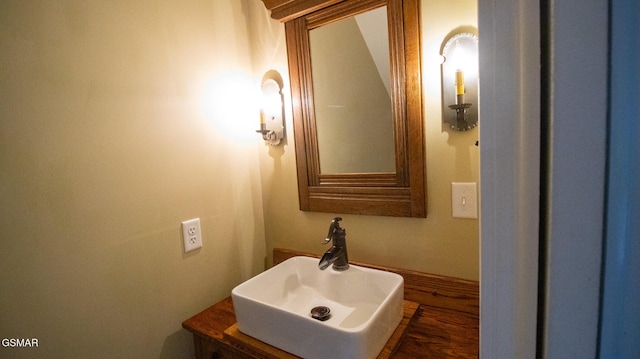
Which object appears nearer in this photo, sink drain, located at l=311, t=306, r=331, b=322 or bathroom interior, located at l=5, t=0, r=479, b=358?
bathroom interior, located at l=5, t=0, r=479, b=358

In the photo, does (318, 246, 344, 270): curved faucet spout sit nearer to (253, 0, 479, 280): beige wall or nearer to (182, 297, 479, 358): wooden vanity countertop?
(253, 0, 479, 280): beige wall

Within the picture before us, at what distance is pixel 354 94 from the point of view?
98 centimetres

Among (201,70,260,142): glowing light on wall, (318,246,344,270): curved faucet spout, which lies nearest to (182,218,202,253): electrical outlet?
(201,70,260,142): glowing light on wall

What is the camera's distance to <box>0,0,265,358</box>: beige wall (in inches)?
24.3

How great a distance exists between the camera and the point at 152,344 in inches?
33.2

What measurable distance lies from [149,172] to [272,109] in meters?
0.55

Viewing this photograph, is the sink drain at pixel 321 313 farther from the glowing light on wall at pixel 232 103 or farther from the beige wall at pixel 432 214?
the glowing light on wall at pixel 232 103

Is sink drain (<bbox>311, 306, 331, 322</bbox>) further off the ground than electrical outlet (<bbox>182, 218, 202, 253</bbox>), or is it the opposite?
electrical outlet (<bbox>182, 218, 202, 253</bbox>)

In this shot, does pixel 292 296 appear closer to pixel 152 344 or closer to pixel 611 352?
pixel 152 344

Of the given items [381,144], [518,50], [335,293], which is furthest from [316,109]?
[518,50]

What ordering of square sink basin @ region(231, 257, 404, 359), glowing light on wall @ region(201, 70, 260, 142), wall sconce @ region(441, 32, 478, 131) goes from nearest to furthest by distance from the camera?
square sink basin @ region(231, 257, 404, 359) → wall sconce @ region(441, 32, 478, 131) → glowing light on wall @ region(201, 70, 260, 142)

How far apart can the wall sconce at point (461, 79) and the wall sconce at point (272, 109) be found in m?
0.66

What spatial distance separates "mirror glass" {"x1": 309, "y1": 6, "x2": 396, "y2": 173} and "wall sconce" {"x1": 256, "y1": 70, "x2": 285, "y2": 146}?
0.57 ft

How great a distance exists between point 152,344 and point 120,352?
0.30 feet
